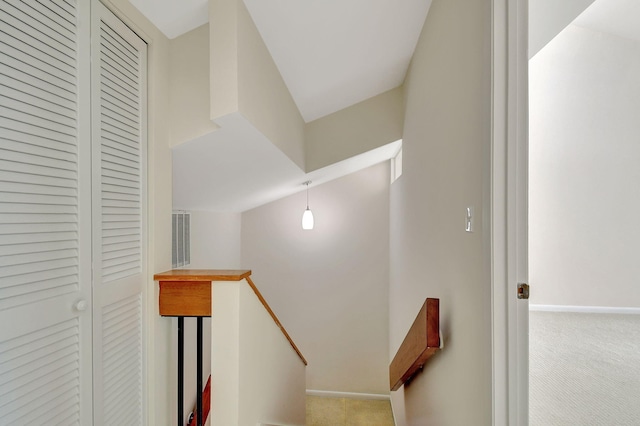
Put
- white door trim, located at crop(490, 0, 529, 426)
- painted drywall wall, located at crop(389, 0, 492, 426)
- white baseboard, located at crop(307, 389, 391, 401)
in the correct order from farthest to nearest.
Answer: white baseboard, located at crop(307, 389, 391, 401) < painted drywall wall, located at crop(389, 0, 492, 426) < white door trim, located at crop(490, 0, 529, 426)

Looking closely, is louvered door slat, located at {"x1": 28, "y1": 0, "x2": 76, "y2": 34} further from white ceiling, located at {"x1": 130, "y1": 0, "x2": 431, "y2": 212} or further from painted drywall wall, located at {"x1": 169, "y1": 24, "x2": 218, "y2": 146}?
painted drywall wall, located at {"x1": 169, "y1": 24, "x2": 218, "y2": 146}

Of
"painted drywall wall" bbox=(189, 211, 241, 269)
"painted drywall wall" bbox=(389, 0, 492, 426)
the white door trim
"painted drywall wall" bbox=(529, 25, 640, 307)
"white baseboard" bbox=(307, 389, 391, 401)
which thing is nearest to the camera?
the white door trim

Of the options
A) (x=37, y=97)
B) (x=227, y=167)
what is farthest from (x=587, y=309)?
(x=37, y=97)

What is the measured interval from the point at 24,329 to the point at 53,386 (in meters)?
0.23

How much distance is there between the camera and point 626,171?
11.5ft

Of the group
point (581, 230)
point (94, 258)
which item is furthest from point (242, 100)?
point (581, 230)

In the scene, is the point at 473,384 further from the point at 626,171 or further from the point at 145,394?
the point at 626,171

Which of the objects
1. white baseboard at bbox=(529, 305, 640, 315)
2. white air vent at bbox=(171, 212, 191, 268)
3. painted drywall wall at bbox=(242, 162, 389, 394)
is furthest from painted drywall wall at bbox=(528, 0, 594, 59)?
white baseboard at bbox=(529, 305, 640, 315)

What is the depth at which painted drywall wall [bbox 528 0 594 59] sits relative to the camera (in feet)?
3.88

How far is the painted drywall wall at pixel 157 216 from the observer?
4.83ft

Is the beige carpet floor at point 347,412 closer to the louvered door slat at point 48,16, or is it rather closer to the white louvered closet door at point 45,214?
the white louvered closet door at point 45,214

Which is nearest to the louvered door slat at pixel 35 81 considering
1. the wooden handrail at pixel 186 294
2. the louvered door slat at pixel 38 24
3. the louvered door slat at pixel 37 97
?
the louvered door slat at pixel 37 97

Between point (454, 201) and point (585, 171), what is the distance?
127 inches

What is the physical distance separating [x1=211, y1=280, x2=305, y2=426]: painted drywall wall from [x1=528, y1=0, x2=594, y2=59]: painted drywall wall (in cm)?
165
